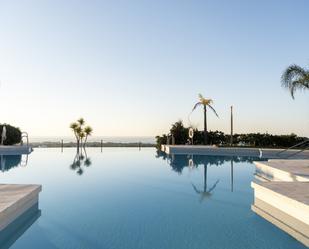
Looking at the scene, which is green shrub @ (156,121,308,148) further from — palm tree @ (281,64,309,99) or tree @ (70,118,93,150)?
palm tree @ (281,64,309,99)

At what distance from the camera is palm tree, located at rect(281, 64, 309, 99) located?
1123cm

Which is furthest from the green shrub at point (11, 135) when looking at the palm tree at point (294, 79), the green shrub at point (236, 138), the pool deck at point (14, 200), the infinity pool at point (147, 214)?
the palm tree at point (294, 79)

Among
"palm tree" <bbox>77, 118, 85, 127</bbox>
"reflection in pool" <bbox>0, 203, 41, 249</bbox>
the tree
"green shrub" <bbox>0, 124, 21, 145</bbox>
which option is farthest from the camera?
"palm tree" <bbox>77, 118, 85, 127</bbox>

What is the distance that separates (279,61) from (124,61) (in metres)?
9.10

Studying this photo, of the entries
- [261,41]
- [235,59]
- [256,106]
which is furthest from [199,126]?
Result: [261,41]

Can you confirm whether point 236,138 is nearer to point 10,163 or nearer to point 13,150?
point 13,150

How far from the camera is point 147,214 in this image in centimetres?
668

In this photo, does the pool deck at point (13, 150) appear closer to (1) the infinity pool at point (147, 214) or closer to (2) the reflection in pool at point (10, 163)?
(2) the reflection in pool at point (10, 163)

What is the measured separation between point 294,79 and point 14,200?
9289 mm

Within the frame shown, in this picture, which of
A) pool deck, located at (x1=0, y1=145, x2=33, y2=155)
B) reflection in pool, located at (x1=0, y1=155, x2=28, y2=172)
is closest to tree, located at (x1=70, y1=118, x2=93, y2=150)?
pool deck, located at (x1=0, y1=145, x2=33, y2=155)

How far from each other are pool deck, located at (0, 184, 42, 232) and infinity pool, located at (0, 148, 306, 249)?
0.31m

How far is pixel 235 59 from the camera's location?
66.6 ft

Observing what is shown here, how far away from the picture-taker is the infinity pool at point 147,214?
500 centimetres

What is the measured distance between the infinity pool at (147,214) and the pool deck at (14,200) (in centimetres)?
31
